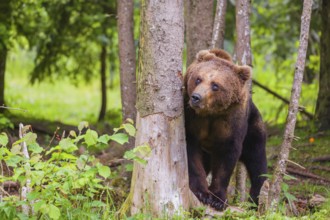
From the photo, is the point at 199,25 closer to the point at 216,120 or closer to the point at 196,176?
the point at 216,120

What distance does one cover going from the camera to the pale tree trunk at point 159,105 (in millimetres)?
5664

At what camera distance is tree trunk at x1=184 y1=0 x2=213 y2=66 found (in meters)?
8.20

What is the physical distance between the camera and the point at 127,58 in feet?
27.0

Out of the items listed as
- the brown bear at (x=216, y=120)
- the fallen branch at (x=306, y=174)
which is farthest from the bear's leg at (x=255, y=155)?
the fallen branch at (x=306, y=174)

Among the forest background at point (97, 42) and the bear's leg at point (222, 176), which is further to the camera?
the forest background at point (97, 42)

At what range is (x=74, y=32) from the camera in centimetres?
1210

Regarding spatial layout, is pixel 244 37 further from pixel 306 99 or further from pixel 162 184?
pixel 306 99

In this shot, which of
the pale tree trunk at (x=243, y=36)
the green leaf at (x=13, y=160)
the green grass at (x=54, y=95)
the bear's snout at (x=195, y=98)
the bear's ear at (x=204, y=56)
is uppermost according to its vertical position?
the pale tree trunk at (x=243, y=36)

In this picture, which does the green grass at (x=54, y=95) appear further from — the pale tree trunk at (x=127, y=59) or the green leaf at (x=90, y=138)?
the green leaf at (x=90, y=138)

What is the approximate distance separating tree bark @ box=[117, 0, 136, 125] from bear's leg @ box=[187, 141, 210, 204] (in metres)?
1.99

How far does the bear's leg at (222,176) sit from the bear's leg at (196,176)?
11cm

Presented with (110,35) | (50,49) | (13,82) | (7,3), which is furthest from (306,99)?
(13,82)

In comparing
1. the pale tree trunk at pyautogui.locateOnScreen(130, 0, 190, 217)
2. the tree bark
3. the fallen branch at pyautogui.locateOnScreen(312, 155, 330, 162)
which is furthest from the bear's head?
the fallen branch at pyautogui.locateOnScreen(312, 155, 330, 162)

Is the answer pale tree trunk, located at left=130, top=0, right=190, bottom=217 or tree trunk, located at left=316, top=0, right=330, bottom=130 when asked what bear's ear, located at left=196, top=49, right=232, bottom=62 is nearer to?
pale tree trunk, located at left=130, top=0, right=190, bottom=217
